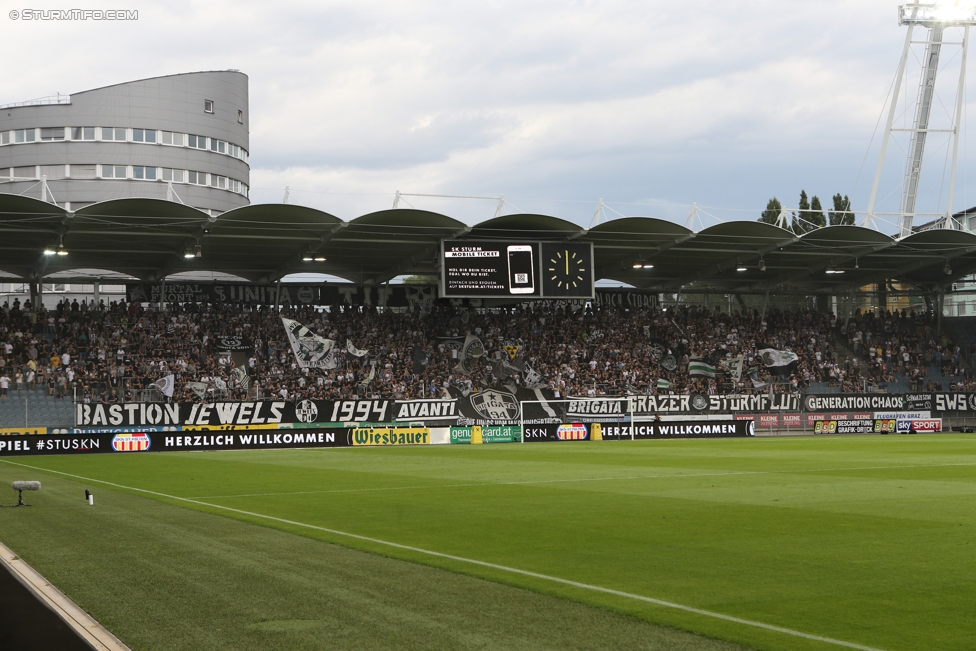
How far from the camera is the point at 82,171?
80500 millimetres

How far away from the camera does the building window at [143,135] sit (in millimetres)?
81812

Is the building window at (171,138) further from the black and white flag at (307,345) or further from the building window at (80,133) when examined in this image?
the black and white flag at (307,345)

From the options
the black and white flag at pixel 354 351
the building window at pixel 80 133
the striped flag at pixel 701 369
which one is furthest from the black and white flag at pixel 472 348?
the building window at pixel 80 133

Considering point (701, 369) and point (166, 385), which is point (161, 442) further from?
point (701, 369)

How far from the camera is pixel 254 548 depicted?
11328 mm

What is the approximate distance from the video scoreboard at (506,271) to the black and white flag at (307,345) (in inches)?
317

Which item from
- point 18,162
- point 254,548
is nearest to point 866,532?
point 254,548

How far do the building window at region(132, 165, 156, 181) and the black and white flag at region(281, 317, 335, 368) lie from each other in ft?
123

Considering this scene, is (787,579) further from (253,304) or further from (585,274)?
(253,304)

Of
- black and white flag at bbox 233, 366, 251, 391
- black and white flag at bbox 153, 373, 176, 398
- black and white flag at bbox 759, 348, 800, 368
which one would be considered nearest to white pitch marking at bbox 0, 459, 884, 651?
black and white flag at bbox 153, 373, 176, 398

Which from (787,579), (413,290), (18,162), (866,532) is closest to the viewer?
(787,579)

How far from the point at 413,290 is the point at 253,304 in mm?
9411

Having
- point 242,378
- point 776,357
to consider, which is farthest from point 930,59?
point 242,378

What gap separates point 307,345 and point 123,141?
1610 inches
